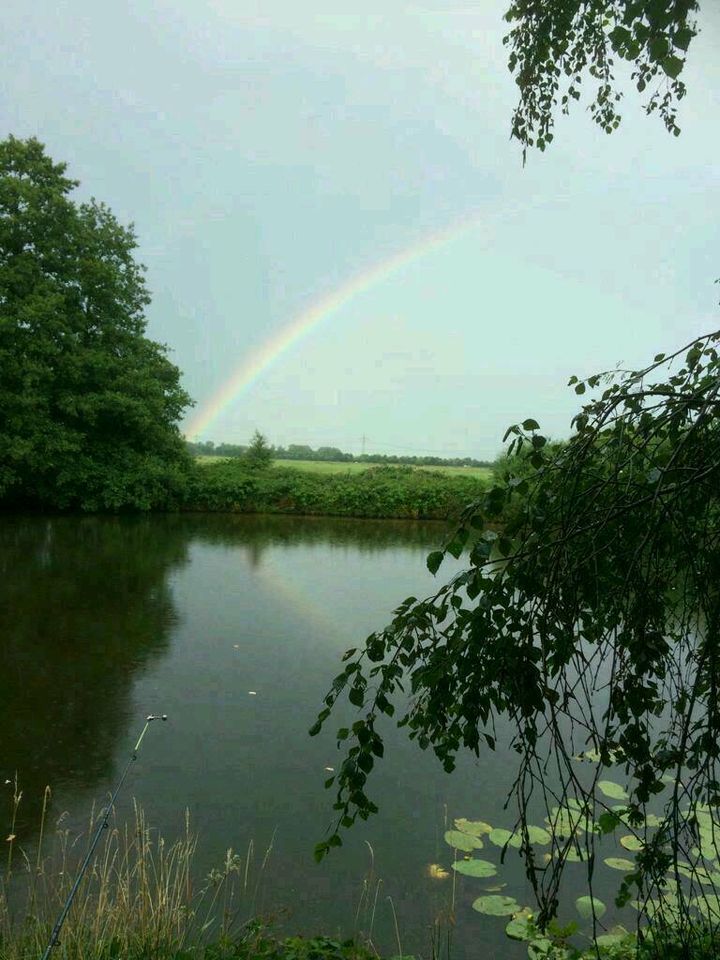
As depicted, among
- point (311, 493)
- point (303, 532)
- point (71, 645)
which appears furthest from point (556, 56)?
point (311, 493)

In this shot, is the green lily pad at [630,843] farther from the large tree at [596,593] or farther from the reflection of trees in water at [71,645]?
the reflection of trees in water at [71,645]

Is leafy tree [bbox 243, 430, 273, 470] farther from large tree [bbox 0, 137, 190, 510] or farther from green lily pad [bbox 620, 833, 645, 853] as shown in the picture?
green lily pad [bbox 620, 833, 645, 853]

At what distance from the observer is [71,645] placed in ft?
21.7

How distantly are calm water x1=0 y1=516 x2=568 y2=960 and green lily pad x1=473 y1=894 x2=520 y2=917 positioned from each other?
0.05 metres

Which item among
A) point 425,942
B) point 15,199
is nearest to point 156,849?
point 425,942

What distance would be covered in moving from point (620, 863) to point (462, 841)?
71 cm

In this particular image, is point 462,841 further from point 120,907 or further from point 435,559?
point 435,559

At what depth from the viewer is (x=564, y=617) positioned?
1308mm

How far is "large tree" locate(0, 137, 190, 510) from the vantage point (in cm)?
1625

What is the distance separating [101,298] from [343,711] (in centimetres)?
1607

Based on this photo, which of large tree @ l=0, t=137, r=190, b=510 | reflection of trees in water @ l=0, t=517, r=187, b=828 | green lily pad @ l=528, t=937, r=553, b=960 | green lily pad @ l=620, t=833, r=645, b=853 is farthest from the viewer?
large tree @ l=0, t=137, r=190, b=510

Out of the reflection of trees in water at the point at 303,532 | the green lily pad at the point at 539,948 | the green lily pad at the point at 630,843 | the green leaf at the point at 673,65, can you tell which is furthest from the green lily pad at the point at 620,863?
the reflection of trees in water at the point at 303,532

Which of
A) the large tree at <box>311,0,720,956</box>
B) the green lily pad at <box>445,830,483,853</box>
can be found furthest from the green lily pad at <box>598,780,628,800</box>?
the large tree at <box>311,0,720,956</box>

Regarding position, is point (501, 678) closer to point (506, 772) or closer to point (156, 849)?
point (156, 849)
